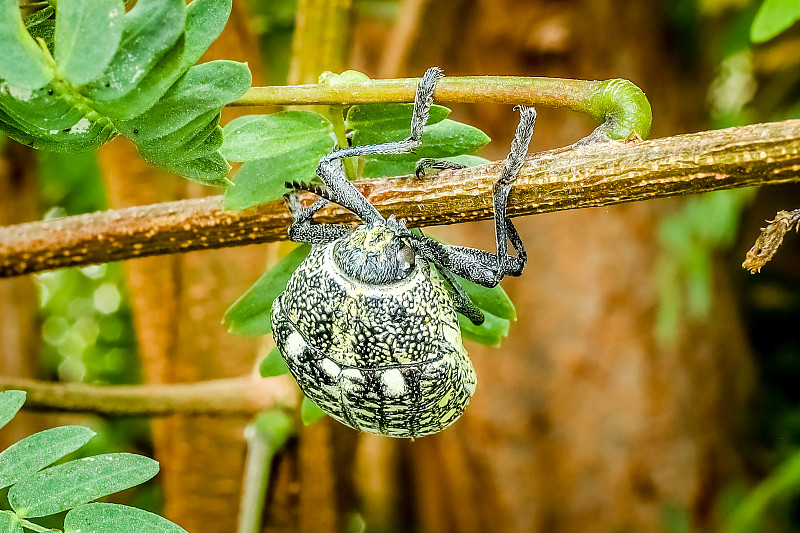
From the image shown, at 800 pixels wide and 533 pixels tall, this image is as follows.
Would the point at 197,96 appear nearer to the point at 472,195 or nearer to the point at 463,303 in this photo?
the point at 472,195

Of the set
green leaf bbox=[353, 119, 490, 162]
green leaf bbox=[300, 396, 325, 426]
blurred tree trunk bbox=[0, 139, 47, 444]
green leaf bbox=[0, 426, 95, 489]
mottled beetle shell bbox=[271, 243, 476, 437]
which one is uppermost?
blurred tree trunk bbox=[0, 139, 47, 444]

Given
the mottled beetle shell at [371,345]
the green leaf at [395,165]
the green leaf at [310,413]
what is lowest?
the green leaf at [310,413]

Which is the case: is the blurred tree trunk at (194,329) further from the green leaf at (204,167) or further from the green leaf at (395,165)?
the green leaf at (204,167)

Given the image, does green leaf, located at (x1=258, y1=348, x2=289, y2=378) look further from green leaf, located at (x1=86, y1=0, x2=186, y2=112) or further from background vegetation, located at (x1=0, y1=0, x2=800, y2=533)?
background vegetation, located at (x1=0, y1=0, x2=800, y2=533)

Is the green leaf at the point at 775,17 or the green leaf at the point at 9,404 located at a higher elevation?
the green leaf at the point at 775,17

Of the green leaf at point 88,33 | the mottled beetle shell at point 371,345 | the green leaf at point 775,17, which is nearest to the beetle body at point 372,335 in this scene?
the mottled beetle shell at point 371,345

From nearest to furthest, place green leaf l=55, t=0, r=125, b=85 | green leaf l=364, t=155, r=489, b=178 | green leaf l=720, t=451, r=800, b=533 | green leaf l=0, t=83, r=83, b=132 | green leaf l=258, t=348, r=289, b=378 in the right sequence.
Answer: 1. green leaf l=55, t=0, r=125, b=85
2. green leaf l=0, t=83, r=83, b=132
3. green leaf l=364, t=155, r=489, b=178
4. green leaf l=258, t=348, r=289, b=378
5. green leaf l=720, t=451, r=800, b=533

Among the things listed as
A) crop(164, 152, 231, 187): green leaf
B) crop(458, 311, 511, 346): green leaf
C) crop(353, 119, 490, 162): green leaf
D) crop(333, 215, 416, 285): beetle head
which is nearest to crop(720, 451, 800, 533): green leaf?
crop(458, 311, 511, 346): green leaf

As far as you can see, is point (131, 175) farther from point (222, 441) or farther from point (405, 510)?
point (405, 510)
